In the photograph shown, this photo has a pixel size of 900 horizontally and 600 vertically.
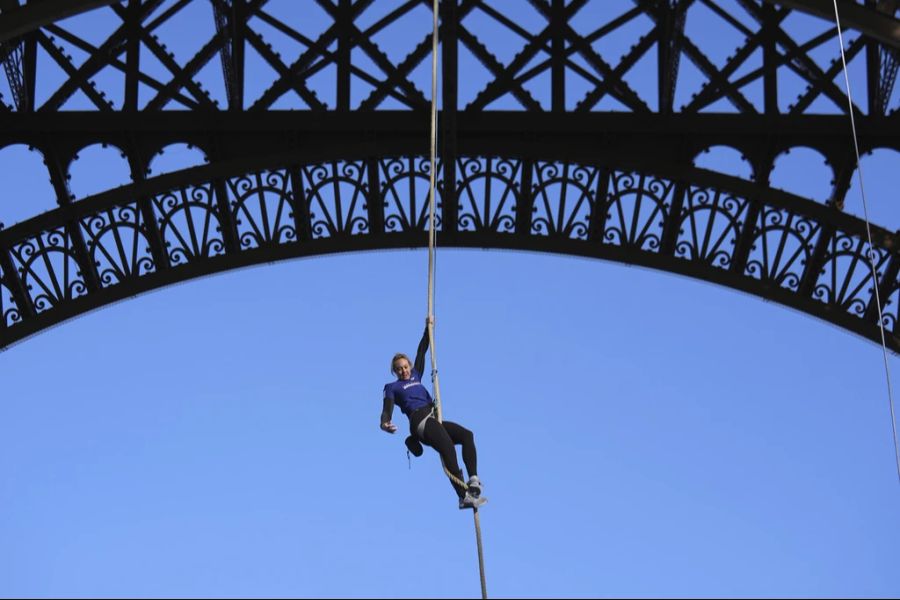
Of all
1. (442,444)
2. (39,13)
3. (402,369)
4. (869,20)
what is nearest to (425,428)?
(442,444)

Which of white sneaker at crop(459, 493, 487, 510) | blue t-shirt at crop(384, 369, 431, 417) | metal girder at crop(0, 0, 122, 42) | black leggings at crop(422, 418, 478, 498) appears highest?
metal girder at crop(0, 0, 122, 42)

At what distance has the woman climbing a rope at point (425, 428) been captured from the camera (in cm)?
1427

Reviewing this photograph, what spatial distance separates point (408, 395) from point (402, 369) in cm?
28

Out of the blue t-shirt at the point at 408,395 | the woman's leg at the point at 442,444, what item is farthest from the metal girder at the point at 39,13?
the woman's leg at the point at 442,444

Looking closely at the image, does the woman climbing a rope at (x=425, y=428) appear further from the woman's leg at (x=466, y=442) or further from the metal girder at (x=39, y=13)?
the metal girder at (x=39, y=13)

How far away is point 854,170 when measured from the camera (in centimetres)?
2055

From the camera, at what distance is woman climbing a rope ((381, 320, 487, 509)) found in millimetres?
14266

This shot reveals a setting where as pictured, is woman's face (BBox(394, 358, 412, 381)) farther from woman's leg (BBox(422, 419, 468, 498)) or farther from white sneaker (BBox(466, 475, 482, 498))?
white sneaker (BBox(466, 475, 482, 498))

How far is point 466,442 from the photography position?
1460cm

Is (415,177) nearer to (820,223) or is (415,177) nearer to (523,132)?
(523,132)

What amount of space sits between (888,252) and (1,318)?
379 inches

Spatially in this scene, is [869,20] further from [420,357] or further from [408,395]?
[408,395]

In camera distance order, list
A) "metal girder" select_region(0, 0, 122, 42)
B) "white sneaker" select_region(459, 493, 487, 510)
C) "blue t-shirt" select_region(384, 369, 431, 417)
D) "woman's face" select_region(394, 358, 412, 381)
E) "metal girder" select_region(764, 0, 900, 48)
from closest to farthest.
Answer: "white sneaker" select_region(459, 493, 487, 510), "blue t-shirt" select_region(384, 369, 431, 417), "woman's face" select_region(394, 358, 412, 381), "metal girder" select_region(0, 0, 122, 42), "metal girder" select_region(764, 0, 900, 48)

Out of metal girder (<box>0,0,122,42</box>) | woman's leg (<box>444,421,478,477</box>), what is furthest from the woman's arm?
metal girder (<box>0,0,122,42</box>)
